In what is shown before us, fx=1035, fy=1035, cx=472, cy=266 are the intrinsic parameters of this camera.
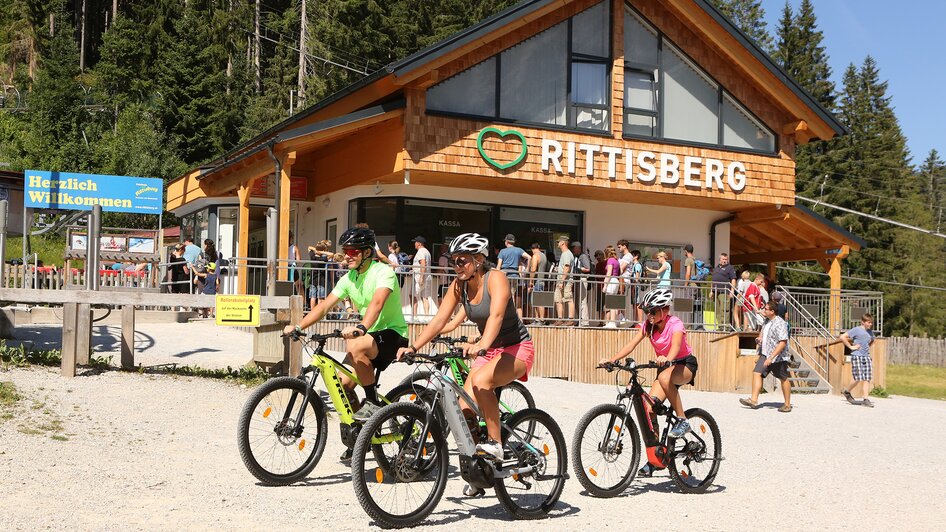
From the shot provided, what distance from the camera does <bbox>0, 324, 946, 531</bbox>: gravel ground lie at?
23.6ft

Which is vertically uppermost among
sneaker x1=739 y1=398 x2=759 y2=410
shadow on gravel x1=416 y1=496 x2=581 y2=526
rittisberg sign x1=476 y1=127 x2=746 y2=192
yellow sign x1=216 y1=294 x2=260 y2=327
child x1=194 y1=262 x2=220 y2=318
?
rittisberg sign x1=476 y1=127 x2=746 y2=192

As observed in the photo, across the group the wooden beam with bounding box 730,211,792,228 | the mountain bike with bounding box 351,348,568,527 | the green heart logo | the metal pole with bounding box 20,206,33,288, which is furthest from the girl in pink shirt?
the wooden beam with bounding box 730,211,792,228

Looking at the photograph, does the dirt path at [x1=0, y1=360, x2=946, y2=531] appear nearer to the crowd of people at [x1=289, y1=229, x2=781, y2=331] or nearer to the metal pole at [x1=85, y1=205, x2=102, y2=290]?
the metal pole at [x1=85, y1=205, x2=102, y2=290]

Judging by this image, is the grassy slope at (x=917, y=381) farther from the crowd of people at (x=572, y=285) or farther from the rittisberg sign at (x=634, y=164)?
the crowd of people at (x=572, y=285)

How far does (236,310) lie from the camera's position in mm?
11961

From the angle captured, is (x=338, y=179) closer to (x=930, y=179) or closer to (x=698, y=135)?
(x=698, y=135)

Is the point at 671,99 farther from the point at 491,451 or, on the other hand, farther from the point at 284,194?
the point at 491,451

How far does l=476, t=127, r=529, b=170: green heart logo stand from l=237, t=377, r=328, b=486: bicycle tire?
521 inches

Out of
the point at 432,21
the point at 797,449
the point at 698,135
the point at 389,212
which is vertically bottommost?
the point at 797,449

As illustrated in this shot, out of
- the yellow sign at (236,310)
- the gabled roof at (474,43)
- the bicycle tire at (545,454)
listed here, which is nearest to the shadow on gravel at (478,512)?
the bicycle tire at (545,454)

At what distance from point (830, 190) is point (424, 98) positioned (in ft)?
152

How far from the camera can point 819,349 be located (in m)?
22.6

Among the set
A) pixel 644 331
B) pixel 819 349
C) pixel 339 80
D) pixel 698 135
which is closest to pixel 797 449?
pixel 644 331

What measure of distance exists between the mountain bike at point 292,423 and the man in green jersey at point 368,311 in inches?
6.3
